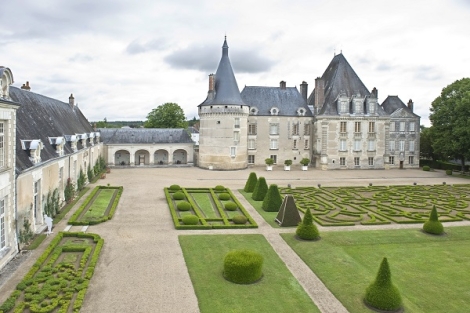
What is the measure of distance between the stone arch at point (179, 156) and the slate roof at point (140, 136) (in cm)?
199

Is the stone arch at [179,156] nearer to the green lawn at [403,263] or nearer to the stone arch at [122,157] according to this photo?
the stone arch at [122,157]

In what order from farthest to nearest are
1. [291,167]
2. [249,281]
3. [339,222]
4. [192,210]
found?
1. [291,167]
2. [192,210]
3. [339,222]
4. [249,281]

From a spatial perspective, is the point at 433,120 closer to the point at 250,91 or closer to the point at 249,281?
the point at 250,91

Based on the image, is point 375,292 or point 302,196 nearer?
point 375,292

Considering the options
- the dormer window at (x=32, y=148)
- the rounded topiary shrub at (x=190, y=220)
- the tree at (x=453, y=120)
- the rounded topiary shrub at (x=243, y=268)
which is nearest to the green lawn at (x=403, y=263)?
the rounded topiary shrub at (x=243, y=268)

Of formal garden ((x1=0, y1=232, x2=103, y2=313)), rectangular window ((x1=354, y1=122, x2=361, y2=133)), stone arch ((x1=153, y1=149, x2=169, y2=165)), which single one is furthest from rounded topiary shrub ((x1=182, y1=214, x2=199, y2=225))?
rectangular window ((x1=354, y1=122, x2=361, y2=133))

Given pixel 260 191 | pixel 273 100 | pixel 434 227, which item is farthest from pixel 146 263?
pixel 273 100

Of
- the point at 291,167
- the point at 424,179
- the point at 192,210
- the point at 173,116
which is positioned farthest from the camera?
the point at 173,116

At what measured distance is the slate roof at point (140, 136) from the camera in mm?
44844

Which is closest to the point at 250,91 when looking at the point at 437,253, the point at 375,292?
the point at 437,253

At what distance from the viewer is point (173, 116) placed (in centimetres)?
6022

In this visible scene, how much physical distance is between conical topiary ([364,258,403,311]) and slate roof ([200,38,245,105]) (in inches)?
1264

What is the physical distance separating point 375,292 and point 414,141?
41198 mm

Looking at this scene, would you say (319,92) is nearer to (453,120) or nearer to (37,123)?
(453,120)
